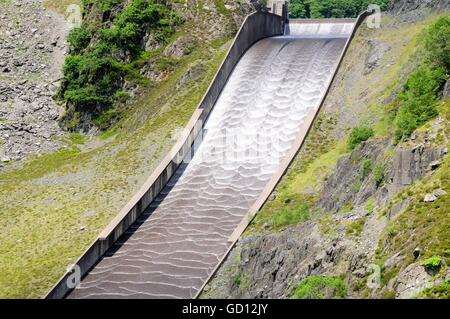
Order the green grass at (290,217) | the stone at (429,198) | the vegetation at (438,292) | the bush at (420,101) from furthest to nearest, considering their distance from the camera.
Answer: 1. the green grass at (290,217)
2. the bush at (420,101)
3. the stone at (429,198)
4. the vegetation at (438,292)

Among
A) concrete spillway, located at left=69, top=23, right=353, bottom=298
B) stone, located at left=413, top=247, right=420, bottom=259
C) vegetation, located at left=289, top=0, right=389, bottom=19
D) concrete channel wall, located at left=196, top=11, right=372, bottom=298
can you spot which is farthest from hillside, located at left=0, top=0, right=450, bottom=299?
vegetation, located at left=289, top=0, right=389, bottom=19

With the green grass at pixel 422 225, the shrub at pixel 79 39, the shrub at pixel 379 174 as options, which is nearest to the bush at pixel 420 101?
the shrub at pixel 379 174

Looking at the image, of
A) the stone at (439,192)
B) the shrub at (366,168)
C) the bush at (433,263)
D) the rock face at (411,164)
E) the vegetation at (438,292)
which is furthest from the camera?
the shrub at (366,168)

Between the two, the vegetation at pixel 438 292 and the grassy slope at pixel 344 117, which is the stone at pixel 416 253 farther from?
the grassy slope at pixel 344 117

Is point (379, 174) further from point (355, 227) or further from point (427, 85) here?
point (427, 85)

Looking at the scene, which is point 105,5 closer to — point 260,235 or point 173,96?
point 173,96

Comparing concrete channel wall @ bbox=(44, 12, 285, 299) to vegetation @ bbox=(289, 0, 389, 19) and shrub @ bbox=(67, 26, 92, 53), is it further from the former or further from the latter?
vegetation @ bbox=(289, 0, 389, 19)
